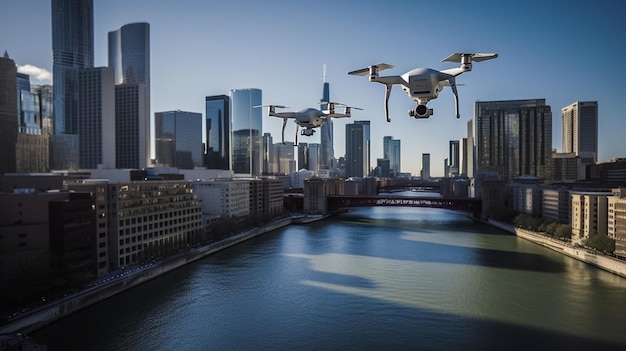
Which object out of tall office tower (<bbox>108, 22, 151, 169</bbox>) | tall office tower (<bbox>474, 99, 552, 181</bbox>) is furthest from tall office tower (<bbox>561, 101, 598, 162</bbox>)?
tall office tower (<bbox>108, 22, 151, 169</bbox>)

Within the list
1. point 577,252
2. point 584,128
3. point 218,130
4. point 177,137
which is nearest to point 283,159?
point 218,130

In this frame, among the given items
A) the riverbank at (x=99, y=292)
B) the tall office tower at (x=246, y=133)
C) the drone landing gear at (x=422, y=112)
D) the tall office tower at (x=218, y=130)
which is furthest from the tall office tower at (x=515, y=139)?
the drone landing gear at (x=422, y=112)

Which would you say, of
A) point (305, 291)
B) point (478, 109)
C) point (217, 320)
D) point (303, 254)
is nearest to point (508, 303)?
point (305, 291)

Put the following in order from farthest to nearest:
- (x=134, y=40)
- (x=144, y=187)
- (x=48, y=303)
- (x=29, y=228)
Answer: (x=134, y=40), (x=144, y=187), (x=29, y=228), (x=48, y=303)

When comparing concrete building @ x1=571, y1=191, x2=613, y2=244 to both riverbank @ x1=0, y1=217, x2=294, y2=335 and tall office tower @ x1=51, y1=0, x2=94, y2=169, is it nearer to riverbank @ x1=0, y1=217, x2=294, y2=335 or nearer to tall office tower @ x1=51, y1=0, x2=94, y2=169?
riverbank @ x1=0, y1=217, x2=294, y2=335

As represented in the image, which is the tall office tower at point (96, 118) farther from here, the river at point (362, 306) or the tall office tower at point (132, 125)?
the river at point (362, 306)

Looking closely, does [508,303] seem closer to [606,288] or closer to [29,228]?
[606,288]
